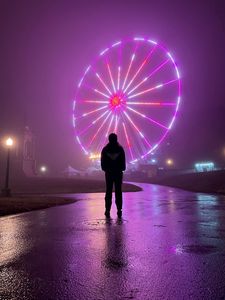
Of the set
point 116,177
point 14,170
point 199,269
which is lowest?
point 199,269

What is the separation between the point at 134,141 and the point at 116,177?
28316mm

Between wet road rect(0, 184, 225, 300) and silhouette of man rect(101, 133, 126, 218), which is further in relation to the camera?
silhouette of man rect(101, 133, 126, 218)

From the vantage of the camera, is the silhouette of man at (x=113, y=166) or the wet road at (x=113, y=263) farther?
the silhouette of man at (x=113, y=166)

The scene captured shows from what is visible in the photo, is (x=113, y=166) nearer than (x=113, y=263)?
No

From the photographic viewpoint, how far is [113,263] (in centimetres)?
355

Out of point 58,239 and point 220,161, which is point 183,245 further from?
point 220,161

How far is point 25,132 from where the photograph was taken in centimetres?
5612

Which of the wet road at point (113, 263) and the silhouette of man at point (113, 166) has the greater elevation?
the silhouette of man at point (113, 166)

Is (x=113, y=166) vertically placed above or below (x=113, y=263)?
above

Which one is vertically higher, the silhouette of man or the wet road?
the silhouette of man

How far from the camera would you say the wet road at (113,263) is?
8.76ft

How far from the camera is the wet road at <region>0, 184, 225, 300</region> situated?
2670mm

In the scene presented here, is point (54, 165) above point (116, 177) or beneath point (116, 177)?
above

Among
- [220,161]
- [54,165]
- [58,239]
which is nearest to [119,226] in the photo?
[58,239]
